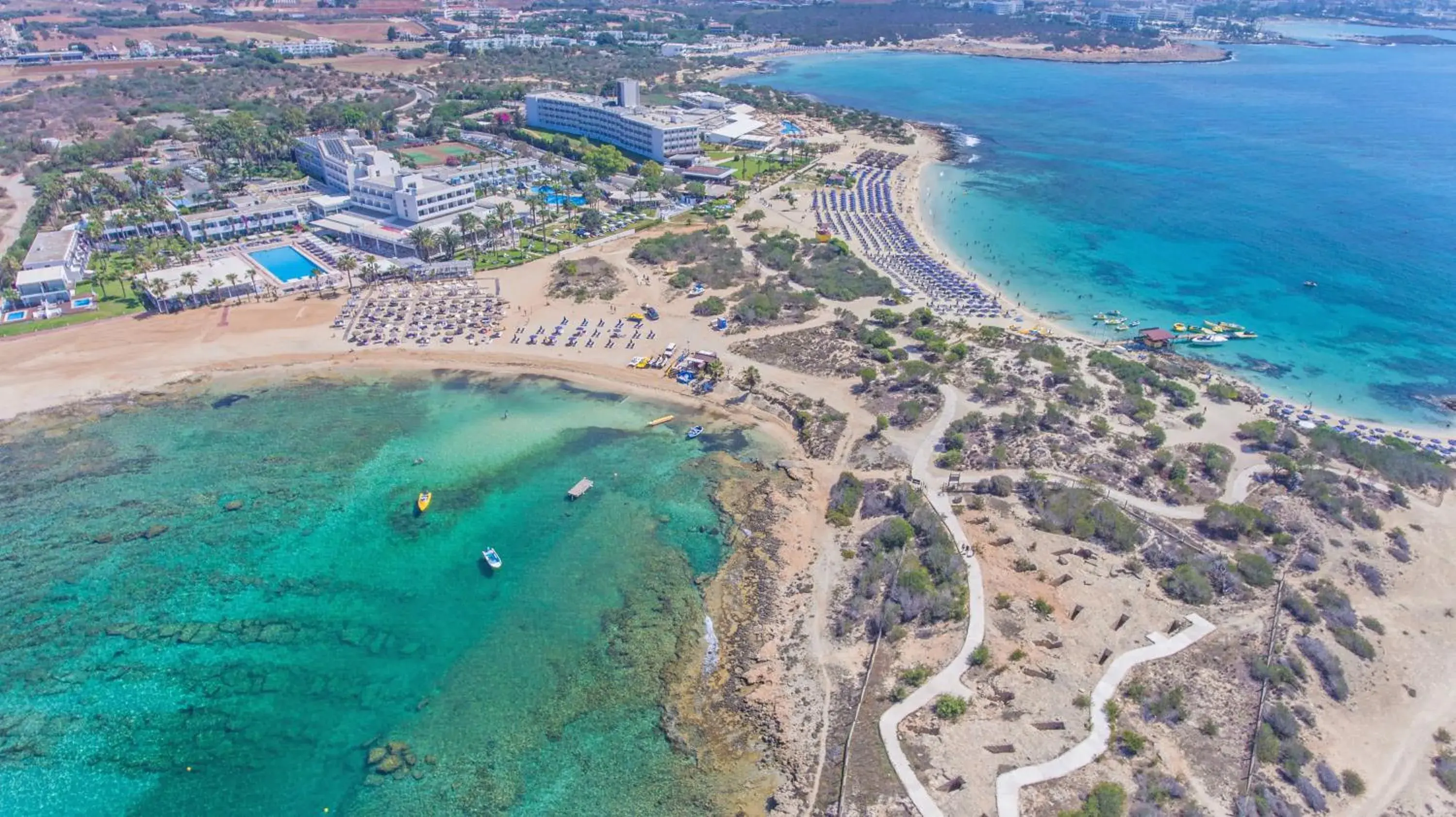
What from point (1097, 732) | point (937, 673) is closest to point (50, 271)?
point (937, 673)

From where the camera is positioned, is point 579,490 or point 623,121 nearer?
point 579,490

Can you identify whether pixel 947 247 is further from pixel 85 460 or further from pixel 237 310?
pixel 85 460

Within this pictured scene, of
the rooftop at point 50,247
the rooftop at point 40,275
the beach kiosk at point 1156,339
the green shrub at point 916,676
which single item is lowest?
the green shrub at point 916,676

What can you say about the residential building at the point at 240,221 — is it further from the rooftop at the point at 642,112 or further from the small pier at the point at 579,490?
the small pier at the point at 579,490

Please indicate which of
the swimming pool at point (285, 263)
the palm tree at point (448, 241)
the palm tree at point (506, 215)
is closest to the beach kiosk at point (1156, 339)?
the palm tree at point (506, 215)

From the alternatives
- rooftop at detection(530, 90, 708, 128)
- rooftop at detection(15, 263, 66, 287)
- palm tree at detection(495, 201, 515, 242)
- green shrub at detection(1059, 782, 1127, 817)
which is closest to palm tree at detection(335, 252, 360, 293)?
palm tree at detection(495, 201, 515, 242)

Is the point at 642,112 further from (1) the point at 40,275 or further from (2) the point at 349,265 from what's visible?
(1) the point at 40,275
